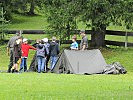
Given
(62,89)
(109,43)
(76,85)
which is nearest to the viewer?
(62,89)

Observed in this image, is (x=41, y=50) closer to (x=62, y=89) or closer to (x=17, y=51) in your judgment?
(x=17, y=51)

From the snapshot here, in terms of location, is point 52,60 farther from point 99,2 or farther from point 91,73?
point 99,2

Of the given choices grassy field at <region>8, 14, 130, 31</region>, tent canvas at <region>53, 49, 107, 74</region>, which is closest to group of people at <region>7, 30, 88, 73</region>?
tent canvas at <region>53, 49, 107, 74</region>

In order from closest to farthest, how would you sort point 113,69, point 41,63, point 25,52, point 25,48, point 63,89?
1. point 63,89
2. point 113,69
3. point 41,63
4. point 25,52
5. point 25,48

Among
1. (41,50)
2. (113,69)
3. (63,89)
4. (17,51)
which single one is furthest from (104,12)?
(63,89)

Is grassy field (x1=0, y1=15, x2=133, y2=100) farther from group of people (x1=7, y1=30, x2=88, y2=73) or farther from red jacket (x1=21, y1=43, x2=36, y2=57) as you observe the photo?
red jacket (x1=21, y1=43, x2=36, y2=57)

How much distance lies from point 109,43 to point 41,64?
37.8ft

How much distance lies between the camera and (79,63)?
2080cm

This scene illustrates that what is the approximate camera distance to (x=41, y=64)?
21.5m

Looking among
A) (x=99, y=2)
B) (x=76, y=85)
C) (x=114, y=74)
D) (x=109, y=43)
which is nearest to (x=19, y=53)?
(x=114, y=74)

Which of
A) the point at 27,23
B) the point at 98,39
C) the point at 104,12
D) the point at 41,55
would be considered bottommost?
the point at 27,23

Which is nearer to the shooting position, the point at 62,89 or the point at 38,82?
the point at 62,89

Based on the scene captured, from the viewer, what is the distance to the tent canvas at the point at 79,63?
20.6 meters

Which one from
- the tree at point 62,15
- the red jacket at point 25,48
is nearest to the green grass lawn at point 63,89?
the red jacket at point 25,48
